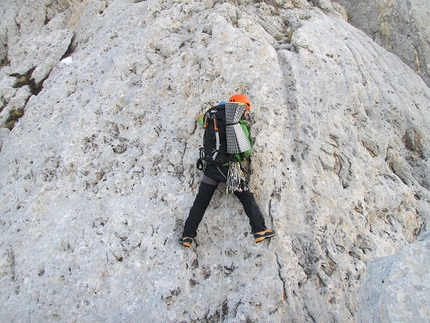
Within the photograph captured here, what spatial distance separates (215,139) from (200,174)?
104cm

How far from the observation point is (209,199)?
20.5 ft

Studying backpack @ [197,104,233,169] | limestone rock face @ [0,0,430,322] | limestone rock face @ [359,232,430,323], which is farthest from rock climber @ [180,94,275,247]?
limestone rock face @ [359,232,430,323]

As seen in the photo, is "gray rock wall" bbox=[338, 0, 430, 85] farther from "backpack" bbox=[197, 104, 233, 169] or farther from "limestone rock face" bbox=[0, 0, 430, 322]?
"backpack" bbox=[197, 104, 233, 169]

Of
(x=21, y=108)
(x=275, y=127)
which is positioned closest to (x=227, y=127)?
(x=275, y=127)

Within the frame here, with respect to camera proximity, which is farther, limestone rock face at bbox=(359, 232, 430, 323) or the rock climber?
the rock climber

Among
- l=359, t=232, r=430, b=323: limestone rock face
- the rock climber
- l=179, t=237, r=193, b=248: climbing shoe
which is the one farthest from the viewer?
l=179, t=237, r=193, b=248: climbing shoe

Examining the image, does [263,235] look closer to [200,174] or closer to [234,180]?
[234,180]

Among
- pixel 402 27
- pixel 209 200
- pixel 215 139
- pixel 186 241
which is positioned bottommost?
pixel 186 241

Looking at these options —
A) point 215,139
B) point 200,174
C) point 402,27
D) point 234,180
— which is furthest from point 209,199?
point 402,27

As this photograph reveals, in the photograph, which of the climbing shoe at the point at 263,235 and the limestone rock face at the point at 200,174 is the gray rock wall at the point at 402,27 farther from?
the climbing shoe at the point at 263,235

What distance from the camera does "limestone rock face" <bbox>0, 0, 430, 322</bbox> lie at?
5.78 m

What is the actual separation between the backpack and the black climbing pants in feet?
0.64

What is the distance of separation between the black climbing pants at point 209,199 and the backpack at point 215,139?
0.20 meters

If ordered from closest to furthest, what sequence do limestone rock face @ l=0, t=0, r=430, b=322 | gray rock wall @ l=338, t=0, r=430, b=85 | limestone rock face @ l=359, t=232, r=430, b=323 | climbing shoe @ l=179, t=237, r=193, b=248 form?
limestone rock face @ l=359, t=232, r=430, b=323
limestone rock face @ l=0, t=0, r=430, b=322
climbing shoe @ l=179, t=237, r=193, b=248
gray rock wall @ l=338, t=0, r=430, b=85
